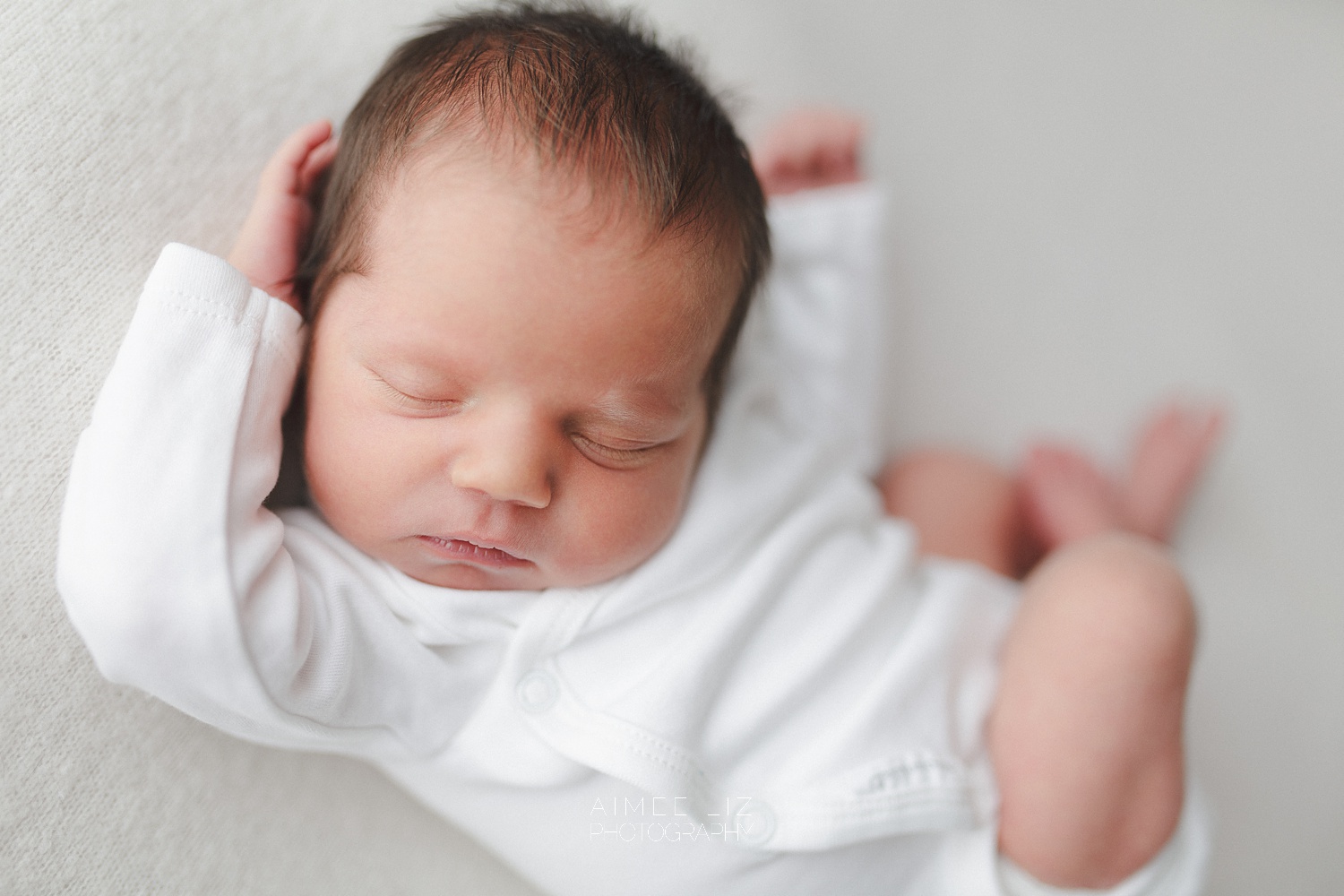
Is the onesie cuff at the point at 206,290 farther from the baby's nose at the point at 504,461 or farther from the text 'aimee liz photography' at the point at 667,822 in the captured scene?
the text 'aimee liz photography' at the point at 667,822

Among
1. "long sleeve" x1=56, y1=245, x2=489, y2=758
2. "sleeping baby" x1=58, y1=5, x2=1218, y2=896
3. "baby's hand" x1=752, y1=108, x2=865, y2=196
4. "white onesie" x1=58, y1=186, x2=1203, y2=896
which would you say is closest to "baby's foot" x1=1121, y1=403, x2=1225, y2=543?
"sleeping baby" x1=58, y1=5, x2=1218, y2=896

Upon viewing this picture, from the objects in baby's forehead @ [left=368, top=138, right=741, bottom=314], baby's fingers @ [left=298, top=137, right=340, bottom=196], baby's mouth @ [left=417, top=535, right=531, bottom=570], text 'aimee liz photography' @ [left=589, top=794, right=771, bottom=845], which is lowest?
text 'aimee liz photography' @ [left=589, top=794, right=771, bottom=845]

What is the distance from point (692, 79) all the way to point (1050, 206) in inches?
37.3

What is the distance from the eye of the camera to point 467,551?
861mm

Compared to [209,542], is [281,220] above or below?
above

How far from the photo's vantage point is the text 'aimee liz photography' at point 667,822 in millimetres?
951

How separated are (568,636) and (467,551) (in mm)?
140

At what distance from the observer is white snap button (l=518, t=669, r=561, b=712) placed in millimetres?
923

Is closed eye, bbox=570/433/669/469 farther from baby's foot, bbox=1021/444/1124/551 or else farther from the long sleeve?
baby's foot, bbox=1021/444/1124/551

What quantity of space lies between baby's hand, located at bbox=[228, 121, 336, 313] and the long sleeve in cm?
7

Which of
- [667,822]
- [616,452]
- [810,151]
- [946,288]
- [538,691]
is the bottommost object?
[667,822]

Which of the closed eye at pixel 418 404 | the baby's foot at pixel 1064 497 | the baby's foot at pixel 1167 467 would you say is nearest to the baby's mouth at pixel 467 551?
the closed eye at pixel 418 404

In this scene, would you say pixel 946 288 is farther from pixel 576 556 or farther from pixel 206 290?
pixel 206 290

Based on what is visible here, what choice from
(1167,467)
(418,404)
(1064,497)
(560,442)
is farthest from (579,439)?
(1167,467)
